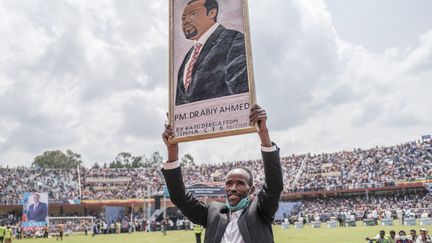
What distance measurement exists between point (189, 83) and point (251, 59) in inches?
24.4

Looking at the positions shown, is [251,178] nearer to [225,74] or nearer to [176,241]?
[225,74]

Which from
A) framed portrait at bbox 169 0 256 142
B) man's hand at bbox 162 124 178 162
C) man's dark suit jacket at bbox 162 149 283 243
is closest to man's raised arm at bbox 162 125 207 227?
man's hand at bbox 162 124 178 162

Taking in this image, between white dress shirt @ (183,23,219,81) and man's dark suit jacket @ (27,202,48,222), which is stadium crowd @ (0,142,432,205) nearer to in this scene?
man's dark suit jacket @ (27,202,48,222)

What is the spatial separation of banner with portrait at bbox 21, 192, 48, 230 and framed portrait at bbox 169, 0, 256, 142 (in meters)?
37.3

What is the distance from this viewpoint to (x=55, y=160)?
100 m

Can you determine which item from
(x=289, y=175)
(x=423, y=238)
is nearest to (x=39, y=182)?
(x=289, y=175)

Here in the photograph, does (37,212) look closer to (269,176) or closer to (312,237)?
(312,237)

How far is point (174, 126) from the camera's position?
428 cm

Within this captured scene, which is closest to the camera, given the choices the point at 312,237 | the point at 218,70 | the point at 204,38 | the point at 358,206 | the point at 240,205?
the point at 240,205

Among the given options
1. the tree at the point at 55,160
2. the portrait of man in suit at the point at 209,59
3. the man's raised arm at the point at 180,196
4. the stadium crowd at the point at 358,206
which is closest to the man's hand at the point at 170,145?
the man's raised arm at the point at 180,196

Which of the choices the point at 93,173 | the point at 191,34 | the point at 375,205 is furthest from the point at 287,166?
the point at 191,34

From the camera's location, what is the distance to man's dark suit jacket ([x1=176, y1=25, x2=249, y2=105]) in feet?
13.5

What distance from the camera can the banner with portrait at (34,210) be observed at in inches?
1505

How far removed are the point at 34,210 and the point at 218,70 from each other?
37.9 m
